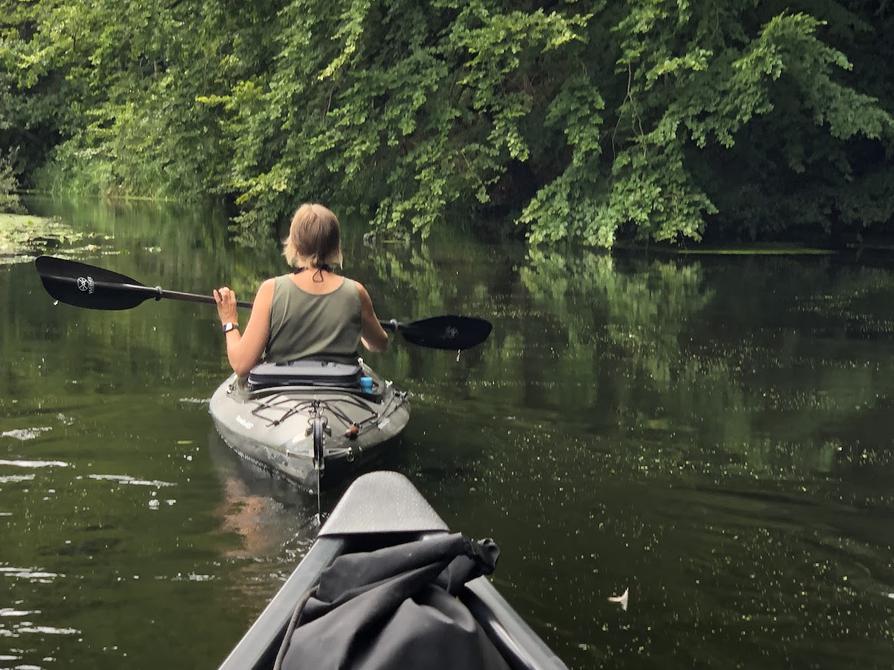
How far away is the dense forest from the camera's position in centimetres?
1784

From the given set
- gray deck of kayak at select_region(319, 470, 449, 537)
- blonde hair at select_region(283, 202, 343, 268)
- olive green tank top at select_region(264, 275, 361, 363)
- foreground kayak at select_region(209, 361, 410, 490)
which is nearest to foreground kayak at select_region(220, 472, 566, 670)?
gray deck of kayak at select_region(319, 470, 449, 537)

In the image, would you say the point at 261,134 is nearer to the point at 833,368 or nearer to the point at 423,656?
the point at 833,368

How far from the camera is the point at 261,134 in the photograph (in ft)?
62.7

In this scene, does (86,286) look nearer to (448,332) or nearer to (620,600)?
(448,332)

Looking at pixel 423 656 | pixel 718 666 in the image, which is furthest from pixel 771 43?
pixel 423 656

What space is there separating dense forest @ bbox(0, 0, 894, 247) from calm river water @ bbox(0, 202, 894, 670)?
6.20 meters

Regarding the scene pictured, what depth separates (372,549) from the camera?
3113 mm

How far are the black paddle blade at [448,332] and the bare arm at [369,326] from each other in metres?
0.77

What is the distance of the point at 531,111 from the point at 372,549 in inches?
681

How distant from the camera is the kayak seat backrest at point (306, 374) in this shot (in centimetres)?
602

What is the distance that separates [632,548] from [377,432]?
1.44 m

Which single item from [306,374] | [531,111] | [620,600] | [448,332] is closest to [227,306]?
[306,374]

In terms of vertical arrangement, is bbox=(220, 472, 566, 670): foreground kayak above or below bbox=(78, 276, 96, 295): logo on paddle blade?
below

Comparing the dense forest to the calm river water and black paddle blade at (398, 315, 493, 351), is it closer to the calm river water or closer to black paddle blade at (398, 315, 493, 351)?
the calm river water
